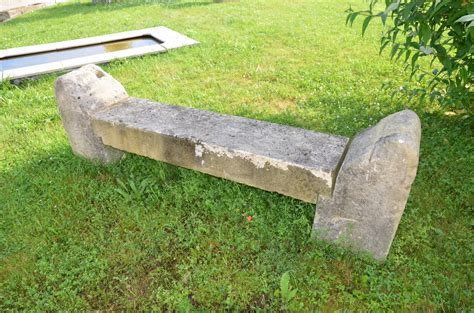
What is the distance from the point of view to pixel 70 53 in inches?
268

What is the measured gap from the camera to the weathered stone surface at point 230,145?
2.34m

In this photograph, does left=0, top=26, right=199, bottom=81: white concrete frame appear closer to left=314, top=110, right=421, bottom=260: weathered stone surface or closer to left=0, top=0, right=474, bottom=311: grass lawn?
left=0, top=0, right=474, bottom=311: grass lawn

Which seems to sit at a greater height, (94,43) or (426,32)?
(426,32)

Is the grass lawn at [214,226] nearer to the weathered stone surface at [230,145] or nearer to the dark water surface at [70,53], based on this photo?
the weathered stone surface at [230,145]

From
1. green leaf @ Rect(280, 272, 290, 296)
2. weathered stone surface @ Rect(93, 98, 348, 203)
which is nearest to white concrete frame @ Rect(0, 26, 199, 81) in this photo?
weathered stone surface @ Rect(93, 98, 348, 203)

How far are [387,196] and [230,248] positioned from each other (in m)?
1.15

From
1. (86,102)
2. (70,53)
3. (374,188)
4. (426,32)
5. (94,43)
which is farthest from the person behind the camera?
(94,43)

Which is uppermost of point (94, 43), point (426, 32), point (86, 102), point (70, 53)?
point (426, 32)

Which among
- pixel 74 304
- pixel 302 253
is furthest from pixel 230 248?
pixel 74 304

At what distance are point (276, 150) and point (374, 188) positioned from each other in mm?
707

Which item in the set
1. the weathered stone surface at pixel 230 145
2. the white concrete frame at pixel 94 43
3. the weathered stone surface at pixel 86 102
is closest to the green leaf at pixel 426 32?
the weathered stone surface at pixel 230 145

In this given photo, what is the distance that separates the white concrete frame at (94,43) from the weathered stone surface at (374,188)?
198 inches

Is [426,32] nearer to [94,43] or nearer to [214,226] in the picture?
[214,226]

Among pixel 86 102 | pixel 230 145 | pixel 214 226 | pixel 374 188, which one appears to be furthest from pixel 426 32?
pixel 86 102
